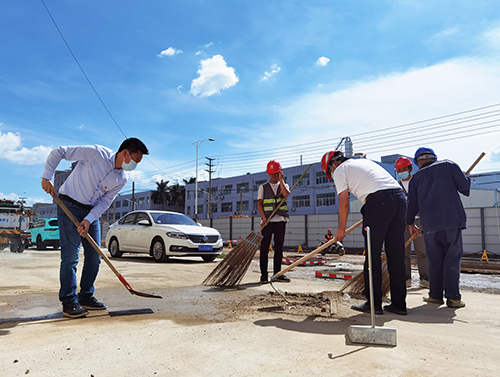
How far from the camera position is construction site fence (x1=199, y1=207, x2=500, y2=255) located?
51.4 feet

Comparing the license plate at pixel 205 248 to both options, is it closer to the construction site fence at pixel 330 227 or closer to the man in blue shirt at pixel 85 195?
the man in blue shirt at pixel 85 195

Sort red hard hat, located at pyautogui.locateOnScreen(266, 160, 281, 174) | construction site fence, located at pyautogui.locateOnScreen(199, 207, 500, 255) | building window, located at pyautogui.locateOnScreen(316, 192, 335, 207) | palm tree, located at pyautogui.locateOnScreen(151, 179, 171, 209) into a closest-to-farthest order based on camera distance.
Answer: red hard hat, located at pyautogui.locateOnScreen(266, 160, 281, 174), construction site fence, located at pyautogui.locateOnScreen(199, 207, 500, 255), building window, located at pyautogui.locateOnScreen(316, 192, 335, 207), palm tree, located at pyautogui.locateOnScreen(151, 179, 171, 209)

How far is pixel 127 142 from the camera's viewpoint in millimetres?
3693

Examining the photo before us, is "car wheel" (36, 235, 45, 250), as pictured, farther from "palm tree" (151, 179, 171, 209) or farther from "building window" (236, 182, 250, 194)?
"palm tree" (151, 179, 171, 209)

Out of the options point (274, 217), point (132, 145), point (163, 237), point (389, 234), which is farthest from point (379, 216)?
point (163, 237)

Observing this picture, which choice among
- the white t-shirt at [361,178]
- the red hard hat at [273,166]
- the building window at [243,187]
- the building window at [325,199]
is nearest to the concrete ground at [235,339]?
the white t-shirt at [361,178]

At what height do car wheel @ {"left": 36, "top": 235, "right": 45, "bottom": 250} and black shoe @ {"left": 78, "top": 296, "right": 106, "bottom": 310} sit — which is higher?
black shoe @ {"left": 78, "top": 296, "right": 106, "bottom": 310}

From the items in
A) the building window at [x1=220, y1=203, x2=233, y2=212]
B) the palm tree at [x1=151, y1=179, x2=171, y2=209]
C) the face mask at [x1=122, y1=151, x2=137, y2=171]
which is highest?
the palm tree at [x1=151, y1=179, x2=171, y2=209]

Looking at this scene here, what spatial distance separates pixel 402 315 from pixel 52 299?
12.4 feet

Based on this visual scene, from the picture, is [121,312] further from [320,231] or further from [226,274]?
[320,231]

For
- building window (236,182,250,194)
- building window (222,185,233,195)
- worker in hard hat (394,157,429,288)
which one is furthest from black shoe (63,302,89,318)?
building window (222,185,233,195)

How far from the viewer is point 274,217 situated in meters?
6.03

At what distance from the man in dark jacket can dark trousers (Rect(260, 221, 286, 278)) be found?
2136 millimetres

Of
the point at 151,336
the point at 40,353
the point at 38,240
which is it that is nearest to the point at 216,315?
the point at 151,336
